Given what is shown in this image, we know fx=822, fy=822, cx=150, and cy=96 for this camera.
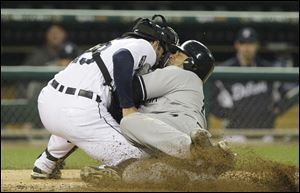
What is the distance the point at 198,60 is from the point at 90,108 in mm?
774

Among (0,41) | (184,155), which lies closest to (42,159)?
(184,155)

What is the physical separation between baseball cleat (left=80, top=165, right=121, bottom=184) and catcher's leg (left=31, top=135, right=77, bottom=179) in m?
0.55

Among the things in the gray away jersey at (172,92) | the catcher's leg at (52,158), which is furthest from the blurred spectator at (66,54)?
the gray away jersey at (172,92)

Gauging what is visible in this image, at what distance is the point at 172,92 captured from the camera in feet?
17.0

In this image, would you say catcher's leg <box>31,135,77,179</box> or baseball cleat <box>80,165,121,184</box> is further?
catcher's leg <box>31,135,77,179</box>

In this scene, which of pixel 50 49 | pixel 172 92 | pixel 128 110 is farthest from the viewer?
pixel 50 49

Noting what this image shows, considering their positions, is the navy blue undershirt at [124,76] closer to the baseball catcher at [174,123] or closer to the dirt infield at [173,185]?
the baseball catcher at [174,123]

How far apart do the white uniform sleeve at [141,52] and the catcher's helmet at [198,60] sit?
23cm

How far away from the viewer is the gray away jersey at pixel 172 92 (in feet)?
16.9

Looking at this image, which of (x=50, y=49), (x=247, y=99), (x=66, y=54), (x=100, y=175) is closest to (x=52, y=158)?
(x=100, y=175)

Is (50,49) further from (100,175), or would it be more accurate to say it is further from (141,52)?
(100,175)

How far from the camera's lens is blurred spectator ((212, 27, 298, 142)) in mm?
9367

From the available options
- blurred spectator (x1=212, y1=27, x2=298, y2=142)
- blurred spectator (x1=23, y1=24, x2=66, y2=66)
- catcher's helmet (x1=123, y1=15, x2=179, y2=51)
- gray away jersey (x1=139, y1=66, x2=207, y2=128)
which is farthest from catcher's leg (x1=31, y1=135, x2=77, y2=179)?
blurred spectator (x1=23, y1=24, x2=66, y2=66)

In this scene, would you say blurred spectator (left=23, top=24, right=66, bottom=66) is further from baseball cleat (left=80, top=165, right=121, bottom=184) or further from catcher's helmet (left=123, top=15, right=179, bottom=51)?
baseball cleat (left=80, top=165, right=121, bottom=184)
